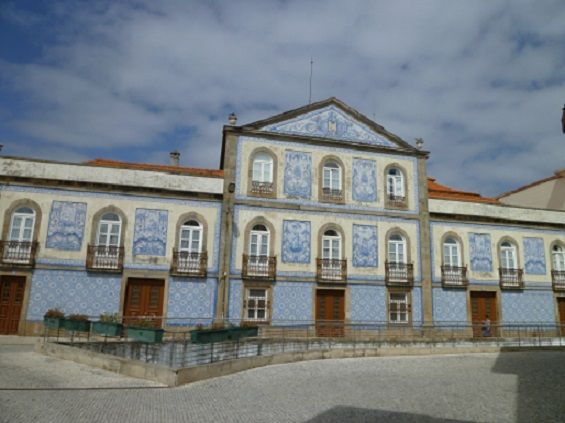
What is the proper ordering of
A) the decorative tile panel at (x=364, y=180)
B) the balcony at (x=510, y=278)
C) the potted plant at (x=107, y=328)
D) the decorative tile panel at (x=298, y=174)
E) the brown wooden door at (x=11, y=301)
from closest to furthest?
1. the potted plant at (x=107, y=328)
2. the brown wooden door at (x=11, y=301)
3. the decorative tile panel at (x=298, y=174)
4. the decorative tile panel at (x=364, y=180)
5. the balcony at (x=510, y=278)

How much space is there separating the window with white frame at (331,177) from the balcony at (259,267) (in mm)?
4421

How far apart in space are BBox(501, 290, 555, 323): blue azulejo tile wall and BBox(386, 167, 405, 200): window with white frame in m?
7.11

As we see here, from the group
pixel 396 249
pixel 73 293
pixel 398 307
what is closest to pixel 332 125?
pixel 396 249

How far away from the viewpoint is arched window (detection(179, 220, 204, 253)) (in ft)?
65.1

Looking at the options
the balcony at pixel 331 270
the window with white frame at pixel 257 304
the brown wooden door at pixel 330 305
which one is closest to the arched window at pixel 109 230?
the window with white frame at pixel 257 304

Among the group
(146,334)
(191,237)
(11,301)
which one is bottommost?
(146,334)

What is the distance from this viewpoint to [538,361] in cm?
1402

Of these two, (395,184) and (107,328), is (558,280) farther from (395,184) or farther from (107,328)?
(107,328)

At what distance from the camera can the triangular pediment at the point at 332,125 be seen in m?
22.2

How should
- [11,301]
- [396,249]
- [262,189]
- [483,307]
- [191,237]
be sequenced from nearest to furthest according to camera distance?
1. [11,301]
2. [191,237]
3. [262,189]
4. [396,249]
5. [483,307]

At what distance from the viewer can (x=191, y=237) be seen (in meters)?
20.0

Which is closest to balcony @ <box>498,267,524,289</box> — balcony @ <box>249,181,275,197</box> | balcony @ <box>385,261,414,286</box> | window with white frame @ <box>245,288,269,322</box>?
balcony @ <box>385,261,414,286</box>

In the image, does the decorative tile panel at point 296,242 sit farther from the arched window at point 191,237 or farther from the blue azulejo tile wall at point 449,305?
the blue azulejo tile wall at point 449,305

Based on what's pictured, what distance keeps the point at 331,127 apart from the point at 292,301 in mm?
8628
